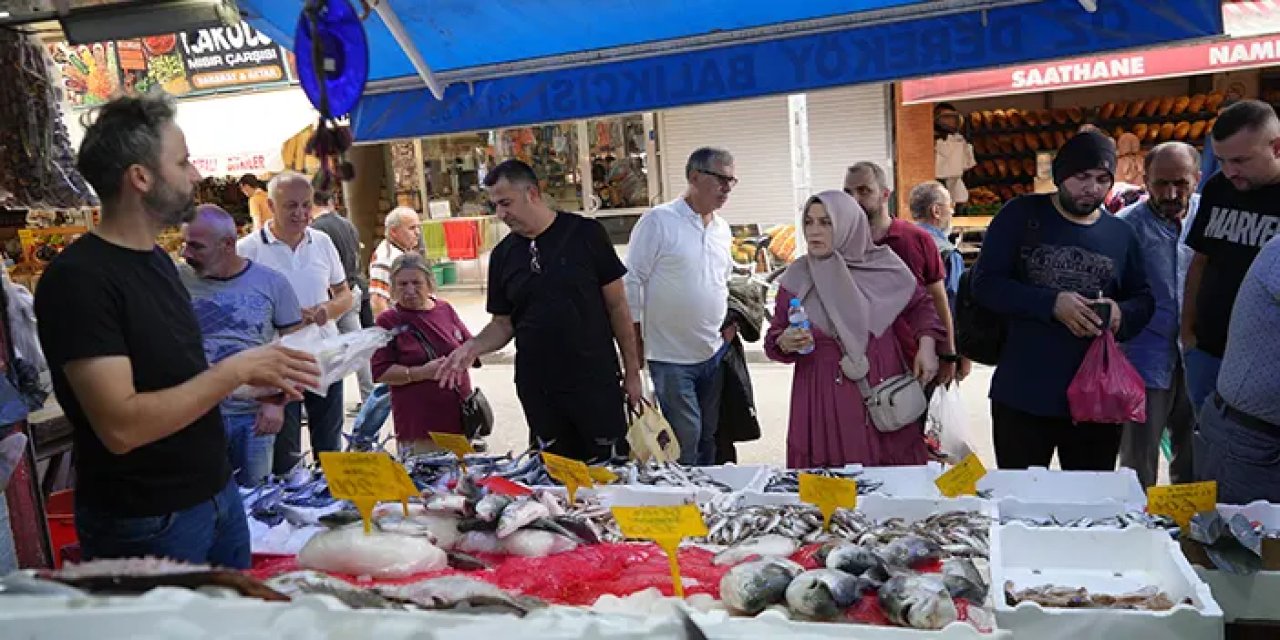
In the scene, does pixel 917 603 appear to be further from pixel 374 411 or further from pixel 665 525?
pixel 374 411

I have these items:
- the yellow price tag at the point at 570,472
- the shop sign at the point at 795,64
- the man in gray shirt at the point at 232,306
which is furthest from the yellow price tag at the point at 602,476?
the shop sign at the point at 795,64

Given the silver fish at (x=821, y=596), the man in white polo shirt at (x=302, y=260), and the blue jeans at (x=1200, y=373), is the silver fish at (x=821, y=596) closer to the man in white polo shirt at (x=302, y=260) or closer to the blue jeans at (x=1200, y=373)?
the blue jeans at (x=1200, y=373)

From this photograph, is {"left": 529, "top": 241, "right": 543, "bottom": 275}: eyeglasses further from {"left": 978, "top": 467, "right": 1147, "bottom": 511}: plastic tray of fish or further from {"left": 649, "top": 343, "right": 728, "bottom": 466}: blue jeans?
{"left": 978, "top": 467, "right": 1147, "bottom": 511}: plastic tray of fish

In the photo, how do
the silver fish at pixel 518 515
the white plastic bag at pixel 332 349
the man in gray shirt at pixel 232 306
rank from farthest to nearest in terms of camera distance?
the man in gray shirt at pixel 232 306
the silver fish at pixel 518 515
the white plastic bag at pixel 332 349

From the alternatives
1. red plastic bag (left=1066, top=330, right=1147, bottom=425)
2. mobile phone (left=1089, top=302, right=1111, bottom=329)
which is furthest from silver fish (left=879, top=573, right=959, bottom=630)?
mobile phone (left=1089, top=302, right=1111, bottom=329)

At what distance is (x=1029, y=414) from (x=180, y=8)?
379cm

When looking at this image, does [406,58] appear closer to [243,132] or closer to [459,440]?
[459,440]

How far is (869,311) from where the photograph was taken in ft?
13.0

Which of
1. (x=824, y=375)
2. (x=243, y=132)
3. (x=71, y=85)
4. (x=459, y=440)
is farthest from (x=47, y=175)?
(x=71, y=85)

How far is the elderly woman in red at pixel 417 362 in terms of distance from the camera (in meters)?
4.71

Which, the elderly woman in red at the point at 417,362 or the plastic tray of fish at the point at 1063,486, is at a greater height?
the elderly woman in red at the point at 417,362

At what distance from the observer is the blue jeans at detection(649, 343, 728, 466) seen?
5.08 m

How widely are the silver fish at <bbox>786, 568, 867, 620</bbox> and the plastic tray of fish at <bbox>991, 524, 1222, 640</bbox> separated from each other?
0.33 m

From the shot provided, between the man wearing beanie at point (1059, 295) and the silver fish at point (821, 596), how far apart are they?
1.96m
